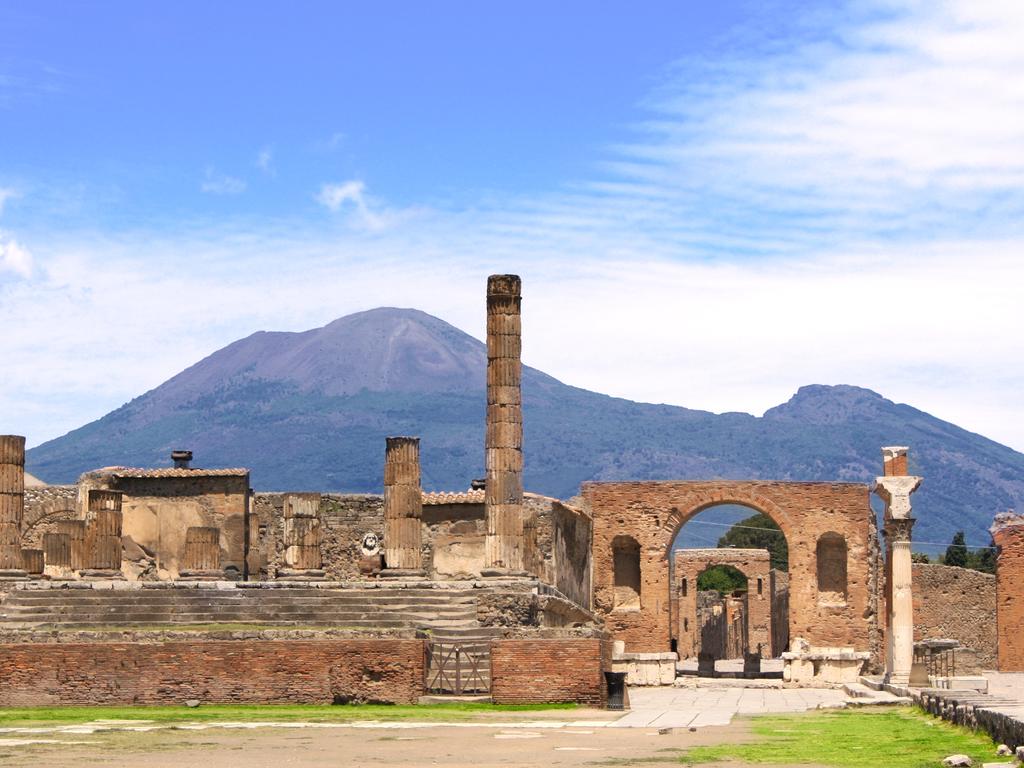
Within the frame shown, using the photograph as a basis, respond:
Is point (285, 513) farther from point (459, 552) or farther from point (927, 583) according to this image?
point (927, 583)

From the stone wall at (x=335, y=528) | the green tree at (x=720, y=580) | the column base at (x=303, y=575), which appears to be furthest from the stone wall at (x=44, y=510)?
the green tree at (x=720, y=580)

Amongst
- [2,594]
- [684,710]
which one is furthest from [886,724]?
[2,594]

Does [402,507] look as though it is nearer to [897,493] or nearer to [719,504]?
[897,493]

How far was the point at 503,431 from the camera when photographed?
127 feet

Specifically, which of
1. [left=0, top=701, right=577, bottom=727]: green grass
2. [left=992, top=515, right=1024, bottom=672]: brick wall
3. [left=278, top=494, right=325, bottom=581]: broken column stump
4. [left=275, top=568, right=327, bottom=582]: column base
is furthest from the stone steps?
[left=992, top=515, right=1024, bottom=672]: brick wall

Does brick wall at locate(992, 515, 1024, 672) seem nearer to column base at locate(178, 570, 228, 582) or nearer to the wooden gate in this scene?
column base at locate(178, 570, 228, 582)

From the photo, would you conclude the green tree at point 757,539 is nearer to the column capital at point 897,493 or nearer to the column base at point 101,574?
the column capital at point 897,493

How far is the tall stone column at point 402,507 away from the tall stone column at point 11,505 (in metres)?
7.44

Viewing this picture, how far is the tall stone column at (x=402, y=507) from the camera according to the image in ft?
129

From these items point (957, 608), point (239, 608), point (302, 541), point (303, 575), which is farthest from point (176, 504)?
point (957, 608)

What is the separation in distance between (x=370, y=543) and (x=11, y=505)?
10.9 metres

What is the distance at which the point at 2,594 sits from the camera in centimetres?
3497

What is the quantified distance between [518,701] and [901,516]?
14689mm

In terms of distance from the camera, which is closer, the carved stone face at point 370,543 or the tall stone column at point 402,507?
the tall stone column at point 402,507
